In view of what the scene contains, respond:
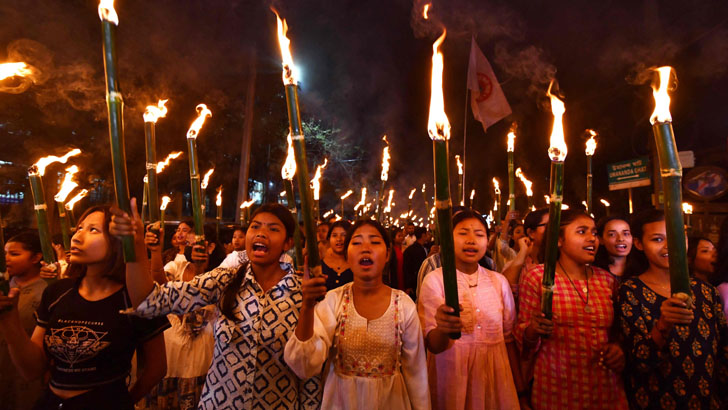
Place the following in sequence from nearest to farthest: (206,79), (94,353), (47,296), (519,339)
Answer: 1. (94,353)
2. (47,296)
3. (519,339)
4. (206,79)

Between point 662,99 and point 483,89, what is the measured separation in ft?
26.7

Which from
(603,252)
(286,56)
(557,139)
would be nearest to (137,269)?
(286,56)

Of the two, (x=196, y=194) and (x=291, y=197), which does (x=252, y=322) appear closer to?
(x=291, y=197)

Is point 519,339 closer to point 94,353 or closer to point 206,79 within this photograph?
point 94,353

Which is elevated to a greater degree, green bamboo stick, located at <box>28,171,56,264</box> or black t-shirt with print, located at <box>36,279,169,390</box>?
green bamboo stick, located at <box>28,171,56,264</box>

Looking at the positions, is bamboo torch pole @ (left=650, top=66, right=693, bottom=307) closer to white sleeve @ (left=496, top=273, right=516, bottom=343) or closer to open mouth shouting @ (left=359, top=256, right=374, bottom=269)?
white sleeve @ (left=496, top=273, right=516, bottom=343)

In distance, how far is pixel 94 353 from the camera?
2379 millimetres

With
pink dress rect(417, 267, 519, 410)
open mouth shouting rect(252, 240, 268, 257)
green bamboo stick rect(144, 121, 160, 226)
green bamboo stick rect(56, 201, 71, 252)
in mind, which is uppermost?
green bamboo stick rect(144, 121, 160, 226)

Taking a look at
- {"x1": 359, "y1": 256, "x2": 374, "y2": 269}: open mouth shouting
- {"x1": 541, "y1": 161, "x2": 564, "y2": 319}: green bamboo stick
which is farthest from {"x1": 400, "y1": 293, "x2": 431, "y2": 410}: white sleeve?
{"x1": 541, "y1": 161, "x2": 564, "y2": 319}: green bamboo stick

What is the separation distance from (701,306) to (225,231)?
946 centimetres

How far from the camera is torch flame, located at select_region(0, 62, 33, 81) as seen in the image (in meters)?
2.17

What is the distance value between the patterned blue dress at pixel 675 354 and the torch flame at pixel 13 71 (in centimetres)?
426

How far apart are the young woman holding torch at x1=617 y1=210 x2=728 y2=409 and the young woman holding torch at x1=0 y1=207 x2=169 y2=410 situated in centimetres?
339

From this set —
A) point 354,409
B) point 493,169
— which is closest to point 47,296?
point 354,409
